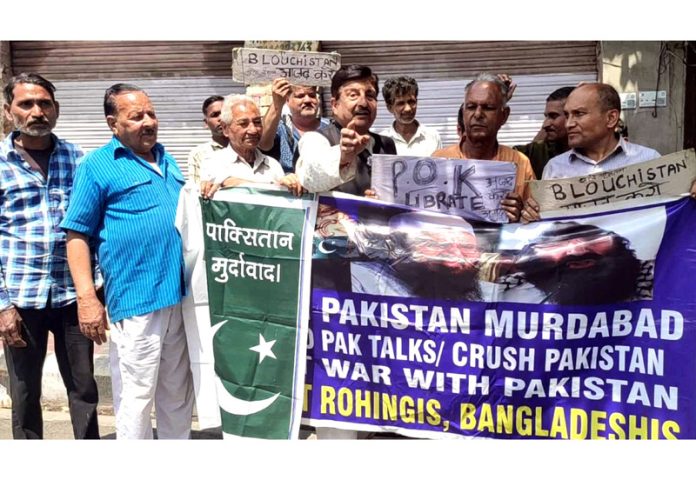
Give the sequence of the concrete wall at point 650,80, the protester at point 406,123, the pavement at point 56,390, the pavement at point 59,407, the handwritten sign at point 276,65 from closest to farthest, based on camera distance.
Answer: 1. the handwritten sign at point 276,65
2. the pavement at point 59,407
3. the protester at point 406,123
4. the pavement at point 56,390
5. the concrete wall at point 650,80

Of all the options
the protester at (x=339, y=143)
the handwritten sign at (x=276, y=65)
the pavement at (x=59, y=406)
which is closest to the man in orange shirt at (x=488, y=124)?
the protester at (x=339, y=143)

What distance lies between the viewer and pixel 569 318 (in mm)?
A: 3725

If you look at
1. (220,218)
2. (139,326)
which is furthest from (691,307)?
(139,326)

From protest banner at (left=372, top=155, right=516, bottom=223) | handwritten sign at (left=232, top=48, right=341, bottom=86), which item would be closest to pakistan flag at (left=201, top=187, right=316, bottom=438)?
protest banner at (left=372, top=155, right=516, bottom=223)

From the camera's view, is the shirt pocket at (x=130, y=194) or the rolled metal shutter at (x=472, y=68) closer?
the shirt pocket at (x=130, y=194)

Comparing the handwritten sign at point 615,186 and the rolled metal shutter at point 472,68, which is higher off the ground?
the rolled metal shutter at point 472,68

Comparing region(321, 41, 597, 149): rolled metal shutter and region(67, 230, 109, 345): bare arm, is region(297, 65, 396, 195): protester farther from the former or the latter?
region(321, 41, 597, 149): rolled metal shutter

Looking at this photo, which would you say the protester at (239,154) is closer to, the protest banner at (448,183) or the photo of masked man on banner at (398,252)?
the photo of masked man on banner at (398,252)

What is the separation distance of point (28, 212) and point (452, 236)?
211cm

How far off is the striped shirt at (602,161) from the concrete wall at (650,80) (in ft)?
12.5

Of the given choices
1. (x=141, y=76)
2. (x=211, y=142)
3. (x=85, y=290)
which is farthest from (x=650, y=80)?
(x=85, y=290)

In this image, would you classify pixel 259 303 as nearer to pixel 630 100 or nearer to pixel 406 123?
pixel 406 123

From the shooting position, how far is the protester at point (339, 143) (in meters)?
3.74

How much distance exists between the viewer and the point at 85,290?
3969mm
